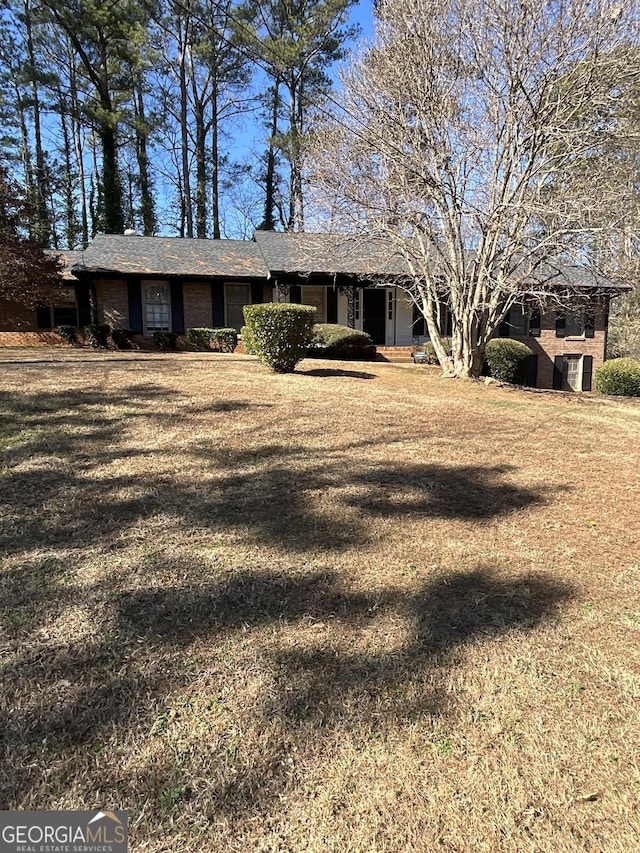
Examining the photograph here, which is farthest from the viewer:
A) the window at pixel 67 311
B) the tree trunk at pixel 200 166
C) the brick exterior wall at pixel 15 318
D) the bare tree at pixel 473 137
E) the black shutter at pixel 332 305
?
the tree trunk at pixel 200 166

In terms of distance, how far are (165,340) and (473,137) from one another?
10.9 metres

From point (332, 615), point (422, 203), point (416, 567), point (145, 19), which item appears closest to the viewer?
point (332, 615)

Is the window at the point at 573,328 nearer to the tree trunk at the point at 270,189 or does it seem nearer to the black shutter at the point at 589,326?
the black shutter at the point at 589,326

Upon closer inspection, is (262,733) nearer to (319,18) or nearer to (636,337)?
(636,337)

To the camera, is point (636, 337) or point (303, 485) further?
point (636, 337)

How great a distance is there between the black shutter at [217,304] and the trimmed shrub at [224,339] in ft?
4.15

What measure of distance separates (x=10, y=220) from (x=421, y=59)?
11.4 metres

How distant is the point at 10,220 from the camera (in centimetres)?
1423

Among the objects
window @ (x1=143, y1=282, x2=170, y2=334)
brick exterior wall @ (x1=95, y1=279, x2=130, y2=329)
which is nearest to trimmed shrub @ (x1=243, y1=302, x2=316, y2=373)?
window @ (x1=143, y1=282, x2=170, y2=334)

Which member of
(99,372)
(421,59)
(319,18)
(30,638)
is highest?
(319,18)

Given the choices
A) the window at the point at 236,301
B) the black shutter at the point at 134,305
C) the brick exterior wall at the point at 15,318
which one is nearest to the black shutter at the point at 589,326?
the window at the point at 236,301

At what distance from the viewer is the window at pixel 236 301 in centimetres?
1839

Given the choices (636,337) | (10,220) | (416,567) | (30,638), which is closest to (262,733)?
(30,638)

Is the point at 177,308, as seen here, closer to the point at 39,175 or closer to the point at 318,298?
the point at 318,298
